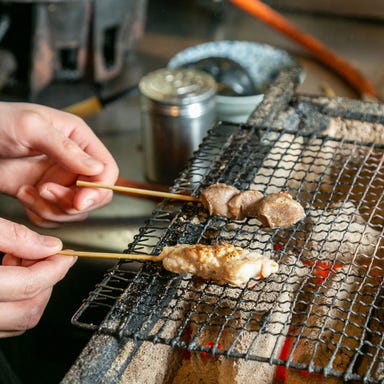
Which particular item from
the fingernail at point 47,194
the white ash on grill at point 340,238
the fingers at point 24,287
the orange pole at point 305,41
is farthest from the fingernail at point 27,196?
the orange pole at point 305,41

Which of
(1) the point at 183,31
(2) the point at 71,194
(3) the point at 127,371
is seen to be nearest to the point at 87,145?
(2) the point at 71,194

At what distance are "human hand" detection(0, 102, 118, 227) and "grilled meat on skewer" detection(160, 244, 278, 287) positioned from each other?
2.28 feet

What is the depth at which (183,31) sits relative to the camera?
7848mm

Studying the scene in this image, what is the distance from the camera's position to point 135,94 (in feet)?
21.1

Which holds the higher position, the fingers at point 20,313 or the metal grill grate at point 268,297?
the metal grill grate at point 268,297

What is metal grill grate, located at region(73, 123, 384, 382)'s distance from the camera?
1.91 m

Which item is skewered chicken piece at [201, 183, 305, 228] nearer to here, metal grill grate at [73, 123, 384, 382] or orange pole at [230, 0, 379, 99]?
metal grill grate at [73, 123, 384, 382]

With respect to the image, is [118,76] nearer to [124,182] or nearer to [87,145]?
[124,182]

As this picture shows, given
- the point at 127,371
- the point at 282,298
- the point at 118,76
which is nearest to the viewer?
the point at 127,371

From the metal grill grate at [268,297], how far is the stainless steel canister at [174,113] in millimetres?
1640

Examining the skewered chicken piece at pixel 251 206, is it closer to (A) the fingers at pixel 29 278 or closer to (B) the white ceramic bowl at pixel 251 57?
(A) the fingers at pixel 29 278

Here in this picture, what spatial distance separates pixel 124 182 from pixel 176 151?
0.47m

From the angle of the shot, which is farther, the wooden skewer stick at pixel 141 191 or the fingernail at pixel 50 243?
the wooden skewer stick at pixel 141 191

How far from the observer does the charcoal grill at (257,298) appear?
1.86m
